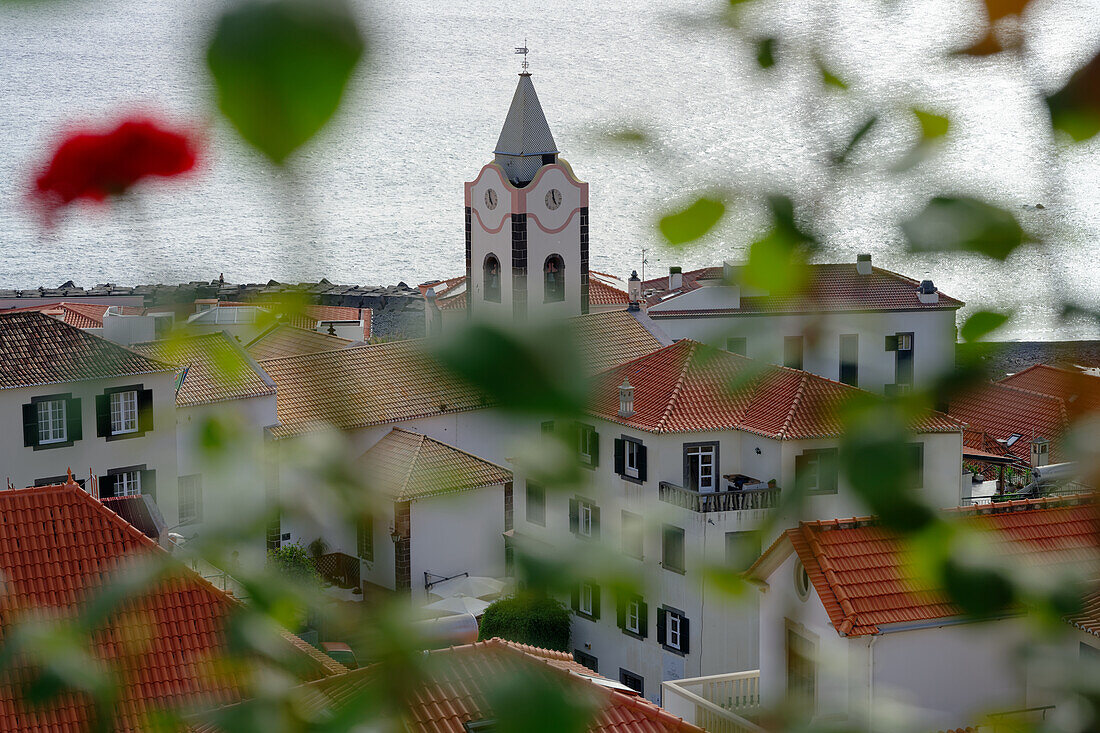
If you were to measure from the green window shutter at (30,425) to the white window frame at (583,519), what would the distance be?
15712mm

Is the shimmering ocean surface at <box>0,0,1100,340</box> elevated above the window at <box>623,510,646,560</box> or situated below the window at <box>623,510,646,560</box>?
above

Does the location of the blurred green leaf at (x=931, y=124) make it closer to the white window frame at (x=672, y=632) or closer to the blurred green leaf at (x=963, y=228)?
the blurred green leaf at (x=963, y=228)

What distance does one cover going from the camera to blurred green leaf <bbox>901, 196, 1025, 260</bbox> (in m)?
1.23

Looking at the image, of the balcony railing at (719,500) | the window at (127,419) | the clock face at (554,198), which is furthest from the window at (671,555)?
the clock face at (554,198)

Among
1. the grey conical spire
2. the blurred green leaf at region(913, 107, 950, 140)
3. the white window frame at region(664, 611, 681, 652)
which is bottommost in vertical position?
the white window frame at region(664, 611, 681, 652)

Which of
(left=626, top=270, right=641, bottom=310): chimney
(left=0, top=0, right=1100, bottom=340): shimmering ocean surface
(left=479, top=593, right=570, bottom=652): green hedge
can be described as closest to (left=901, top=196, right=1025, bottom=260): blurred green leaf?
(left=0, top=0, right=1100, bottom=340): shimmering ocean surface

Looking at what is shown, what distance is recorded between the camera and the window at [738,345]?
1162 millimetres

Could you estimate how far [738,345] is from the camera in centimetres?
120

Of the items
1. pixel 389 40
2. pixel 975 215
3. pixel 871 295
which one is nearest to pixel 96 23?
pixel 389 40

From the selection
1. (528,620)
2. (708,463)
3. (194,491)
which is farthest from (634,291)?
(194,491)

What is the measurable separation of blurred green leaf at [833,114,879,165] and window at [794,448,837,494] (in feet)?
0.88

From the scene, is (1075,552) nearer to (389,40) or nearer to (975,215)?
(975,215)

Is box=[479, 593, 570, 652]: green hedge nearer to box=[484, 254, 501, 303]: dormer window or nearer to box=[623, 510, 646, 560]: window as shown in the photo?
box=[623, 510, 646, 560]: window

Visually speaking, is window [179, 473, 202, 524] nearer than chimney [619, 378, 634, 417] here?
Yes
